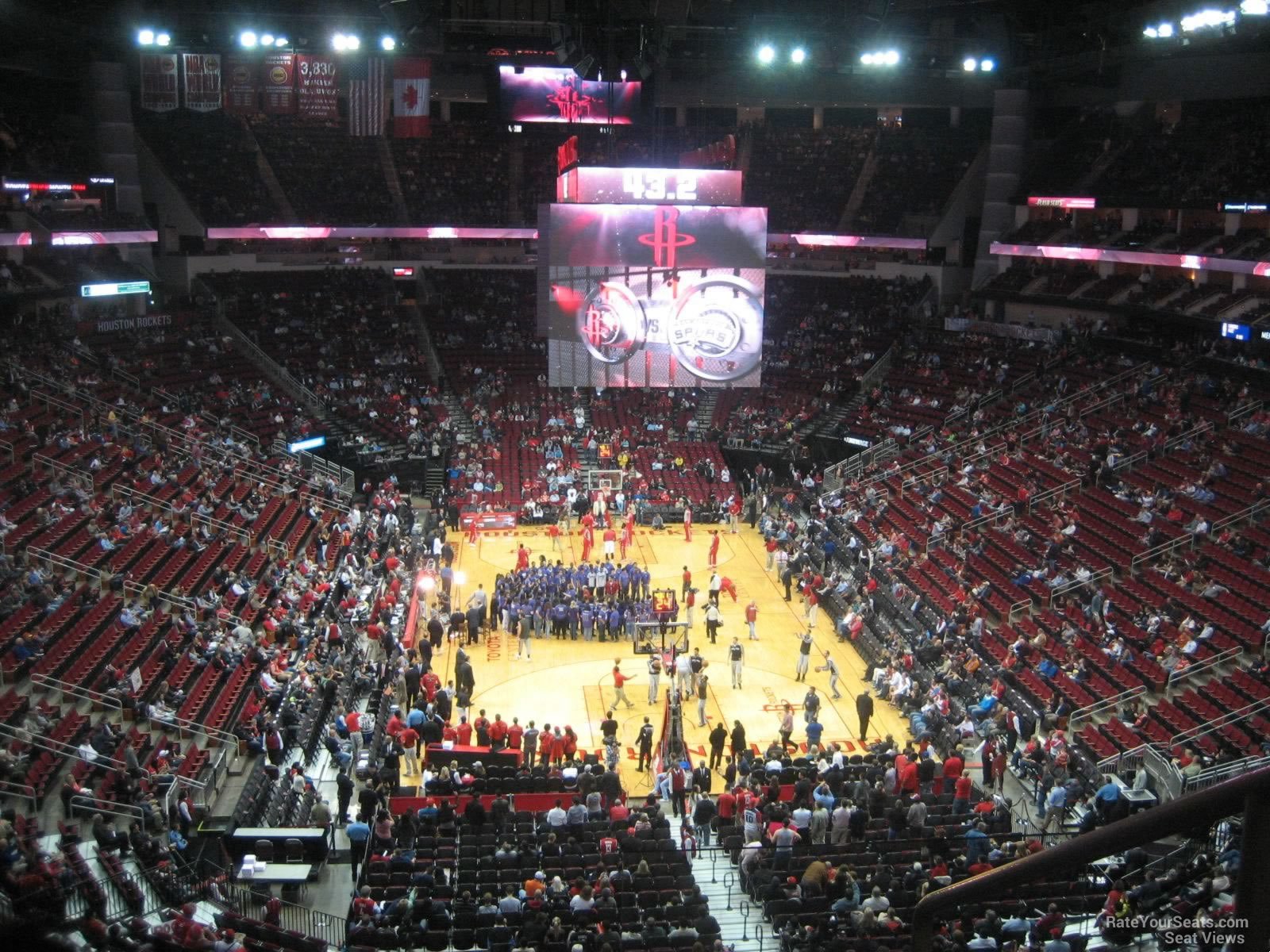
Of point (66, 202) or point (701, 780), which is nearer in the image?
point (701, 780)

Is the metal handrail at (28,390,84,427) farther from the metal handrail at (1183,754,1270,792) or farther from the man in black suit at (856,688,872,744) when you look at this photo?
the metal handrail at (1183,754,1270,792)

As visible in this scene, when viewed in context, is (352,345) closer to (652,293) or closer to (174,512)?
(174,512)

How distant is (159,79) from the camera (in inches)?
1247

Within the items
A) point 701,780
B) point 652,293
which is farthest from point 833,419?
point 701,780

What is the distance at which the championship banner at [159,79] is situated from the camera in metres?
31.6

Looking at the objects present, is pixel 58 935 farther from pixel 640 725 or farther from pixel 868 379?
pixel 868 379

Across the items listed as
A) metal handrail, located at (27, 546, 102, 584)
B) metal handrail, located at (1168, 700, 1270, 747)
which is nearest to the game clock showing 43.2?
metal handrail, located at (27, 546, 102, 584)

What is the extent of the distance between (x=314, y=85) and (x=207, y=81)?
111 inches

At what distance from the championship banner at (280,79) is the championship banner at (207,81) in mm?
1339

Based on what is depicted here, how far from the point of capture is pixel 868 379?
137 feet

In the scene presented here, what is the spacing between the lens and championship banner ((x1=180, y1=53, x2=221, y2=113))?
32.2 m

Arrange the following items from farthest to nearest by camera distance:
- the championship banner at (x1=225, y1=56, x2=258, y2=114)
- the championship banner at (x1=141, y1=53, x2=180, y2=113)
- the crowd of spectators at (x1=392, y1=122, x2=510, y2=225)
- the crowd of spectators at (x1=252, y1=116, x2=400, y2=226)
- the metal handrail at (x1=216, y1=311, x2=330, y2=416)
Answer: the crowd of spectators at (x1=392, y1=122, x2=510, y2=225) → the crowd of spectators at (x1=252, y1=116, x2=400, y2=226) → the metal handrail at (x1=216, y1=311, x2=330, y2=416) → the championship banner at (x1=225, y1=56, x2=258, y2=114) → the championship banner at (x1=141, y1=53, x2=180, y2=113)

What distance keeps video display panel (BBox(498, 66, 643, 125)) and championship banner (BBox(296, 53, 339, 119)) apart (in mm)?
12048

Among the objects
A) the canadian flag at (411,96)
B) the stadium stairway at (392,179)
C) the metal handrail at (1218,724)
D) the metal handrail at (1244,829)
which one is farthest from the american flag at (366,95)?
the metal handrail at (1244,829)
